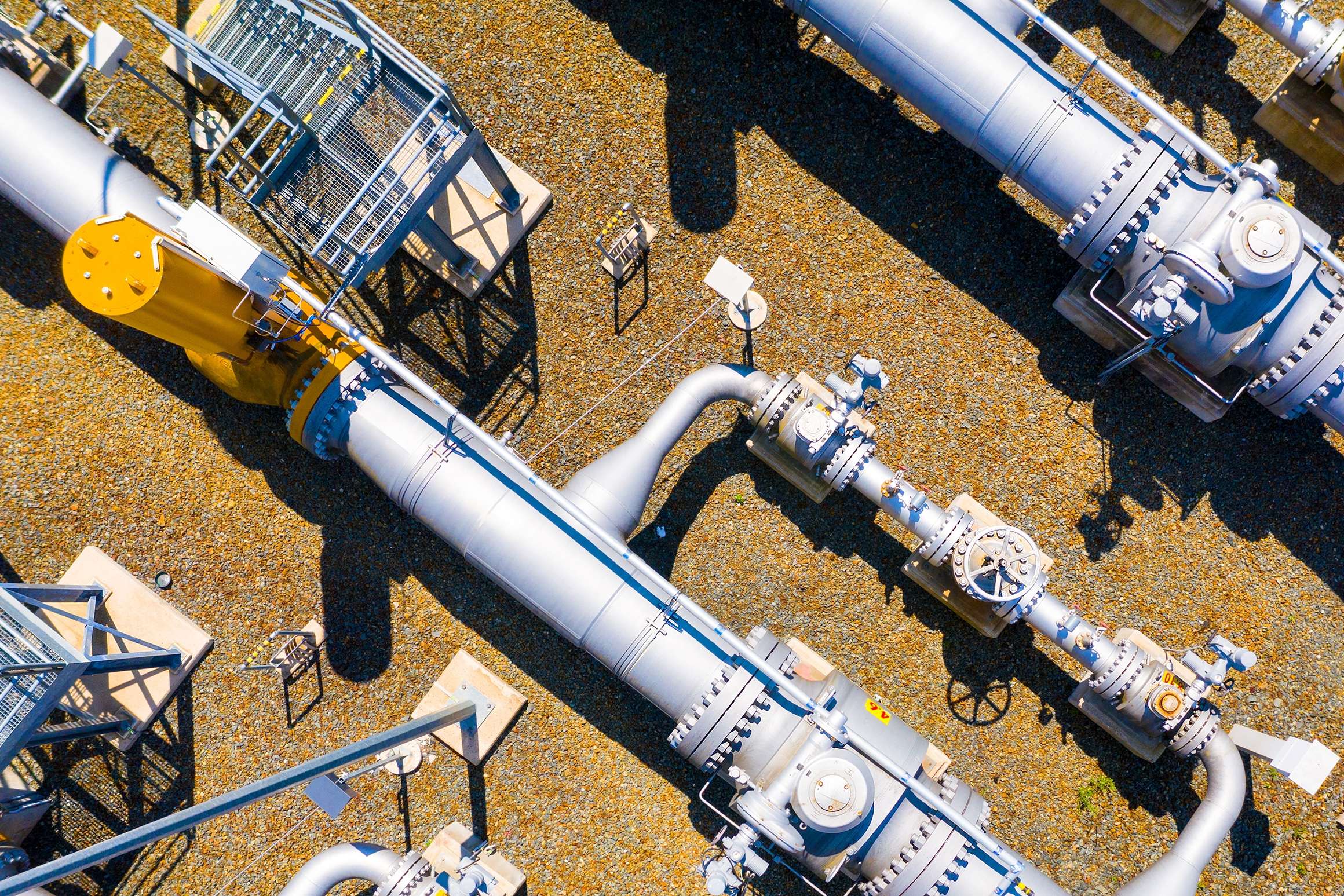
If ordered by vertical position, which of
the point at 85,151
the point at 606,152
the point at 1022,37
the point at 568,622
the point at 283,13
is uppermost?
the point at 1022,37

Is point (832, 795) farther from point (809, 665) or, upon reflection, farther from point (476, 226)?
point (476, 226)

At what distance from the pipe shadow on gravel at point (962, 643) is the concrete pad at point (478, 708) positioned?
10.0 ft

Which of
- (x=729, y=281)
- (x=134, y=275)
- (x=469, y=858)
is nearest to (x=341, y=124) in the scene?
(x=134, y=275)

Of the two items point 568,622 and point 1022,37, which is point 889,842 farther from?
point 1022,37

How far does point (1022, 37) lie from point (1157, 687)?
1011cm

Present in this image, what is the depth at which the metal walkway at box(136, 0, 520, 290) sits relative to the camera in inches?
447

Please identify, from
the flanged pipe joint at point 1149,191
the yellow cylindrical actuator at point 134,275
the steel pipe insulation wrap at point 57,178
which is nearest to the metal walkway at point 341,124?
the yellow cylindrical actuator at point 134,275

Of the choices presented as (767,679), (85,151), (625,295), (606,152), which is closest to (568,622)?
(767,679)

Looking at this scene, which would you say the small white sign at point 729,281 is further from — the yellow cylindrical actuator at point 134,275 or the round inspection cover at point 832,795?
the yellow cylindrical actuator at point 134,275

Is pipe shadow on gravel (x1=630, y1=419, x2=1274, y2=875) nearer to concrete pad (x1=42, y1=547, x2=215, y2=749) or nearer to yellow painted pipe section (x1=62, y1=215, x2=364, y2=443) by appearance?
yellow painted pipe section (x1=62, y1=215, x2=364, y2=443)

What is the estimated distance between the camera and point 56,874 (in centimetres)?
838

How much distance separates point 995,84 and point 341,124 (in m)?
8.91

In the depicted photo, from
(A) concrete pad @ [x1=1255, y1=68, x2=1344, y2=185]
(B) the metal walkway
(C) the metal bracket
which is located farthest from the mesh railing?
(A) concrete pad @ [x1=1255, y1=68, x2=1344, y2=185]

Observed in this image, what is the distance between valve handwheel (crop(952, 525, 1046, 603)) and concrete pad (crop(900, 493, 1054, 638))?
861 mm
